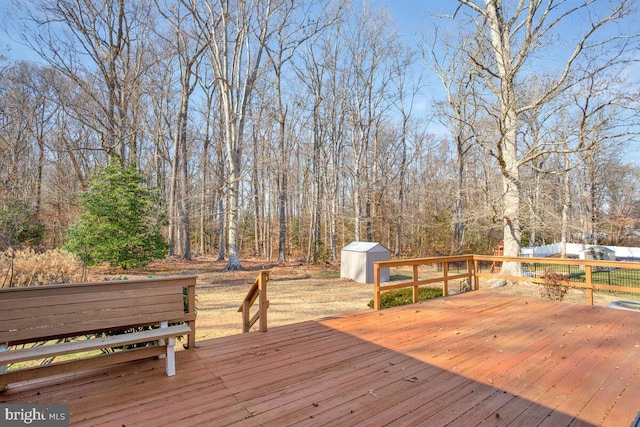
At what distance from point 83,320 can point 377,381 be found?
8.45 ft

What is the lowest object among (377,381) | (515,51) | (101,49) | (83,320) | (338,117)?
(377,381)

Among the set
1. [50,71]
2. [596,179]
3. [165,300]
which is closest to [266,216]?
[50,71]

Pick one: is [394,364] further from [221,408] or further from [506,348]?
[221,408]

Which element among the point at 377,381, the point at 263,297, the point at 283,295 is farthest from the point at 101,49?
the point at 377,381

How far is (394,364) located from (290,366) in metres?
1.02

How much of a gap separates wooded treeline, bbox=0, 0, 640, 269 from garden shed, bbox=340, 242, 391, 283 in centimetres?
329

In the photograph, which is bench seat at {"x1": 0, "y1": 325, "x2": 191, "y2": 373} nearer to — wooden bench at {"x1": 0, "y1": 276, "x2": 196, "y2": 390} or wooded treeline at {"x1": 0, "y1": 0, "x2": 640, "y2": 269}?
wooden bench at {"x1": 0, "y1": 276, "x2": 196, "y2": 390}

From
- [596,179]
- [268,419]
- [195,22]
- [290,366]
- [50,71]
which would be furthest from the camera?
[596,179]

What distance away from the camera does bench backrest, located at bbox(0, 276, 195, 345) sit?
2559 millimetres

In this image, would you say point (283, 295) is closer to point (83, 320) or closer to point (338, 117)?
point (83, 320)

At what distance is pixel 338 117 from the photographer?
2053cm

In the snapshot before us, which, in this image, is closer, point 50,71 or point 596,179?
point 50,71

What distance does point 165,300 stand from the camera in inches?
126

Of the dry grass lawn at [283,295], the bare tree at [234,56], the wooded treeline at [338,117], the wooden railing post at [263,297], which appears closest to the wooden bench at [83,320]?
the wooden railing post at [263,297]
